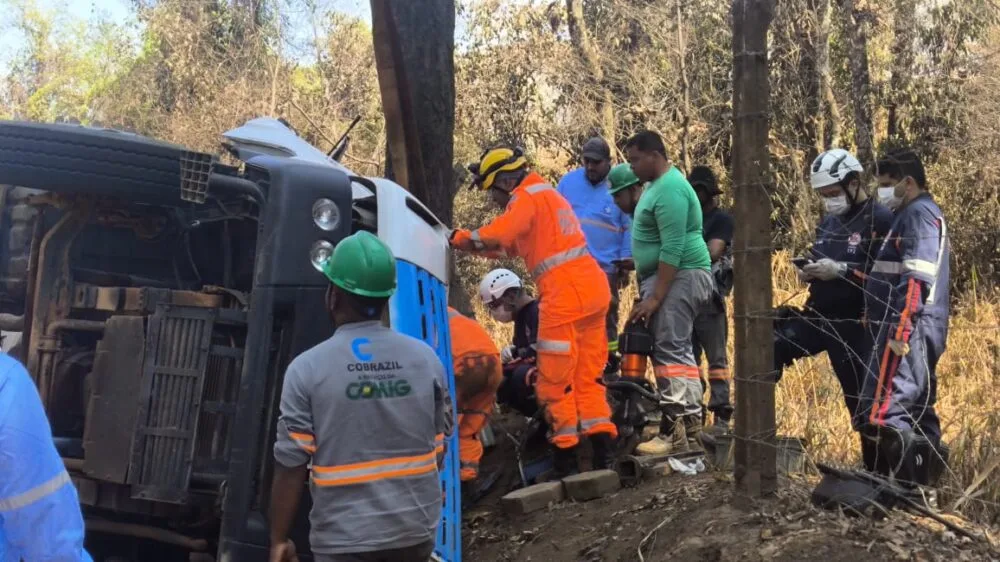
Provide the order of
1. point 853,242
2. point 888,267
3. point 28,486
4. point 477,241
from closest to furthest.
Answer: point 28,486 < point 888,267 < point 853,242 < point 477,241

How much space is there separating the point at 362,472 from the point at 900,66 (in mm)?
11723

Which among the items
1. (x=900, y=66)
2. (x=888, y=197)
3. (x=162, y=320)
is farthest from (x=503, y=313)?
(x=900, y=66)

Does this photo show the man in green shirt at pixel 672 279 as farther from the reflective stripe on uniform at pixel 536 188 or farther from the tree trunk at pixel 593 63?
the tree trunk at pixel 593 63

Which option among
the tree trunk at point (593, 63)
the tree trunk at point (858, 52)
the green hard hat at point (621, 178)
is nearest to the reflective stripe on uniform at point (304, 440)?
the green hard hat at point (621, 178)

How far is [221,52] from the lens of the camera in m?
24.1

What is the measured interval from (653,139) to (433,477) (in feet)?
11.4

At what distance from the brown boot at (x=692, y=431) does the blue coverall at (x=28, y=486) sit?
4.07 metres

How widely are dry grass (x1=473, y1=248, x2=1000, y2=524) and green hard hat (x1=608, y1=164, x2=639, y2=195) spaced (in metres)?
1.26

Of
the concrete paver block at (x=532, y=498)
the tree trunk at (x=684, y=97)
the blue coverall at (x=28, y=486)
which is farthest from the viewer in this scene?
the tree trunk at (x=684, y=97)

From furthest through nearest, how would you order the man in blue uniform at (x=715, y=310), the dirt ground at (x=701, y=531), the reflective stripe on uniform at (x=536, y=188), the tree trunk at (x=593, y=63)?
the tree trunk at (x=593, y=63) → the man in blue uniform at (x=715, y=310) → the reflective stripe on uniform at (x=536, y=188) → the dirt ground at (x=701, y=531)

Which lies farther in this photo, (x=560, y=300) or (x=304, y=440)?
(x=560, y=300)

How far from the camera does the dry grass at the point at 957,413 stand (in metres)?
4.46

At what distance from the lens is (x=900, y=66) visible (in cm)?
1290

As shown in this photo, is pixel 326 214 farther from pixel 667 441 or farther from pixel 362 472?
pixel 667 441
